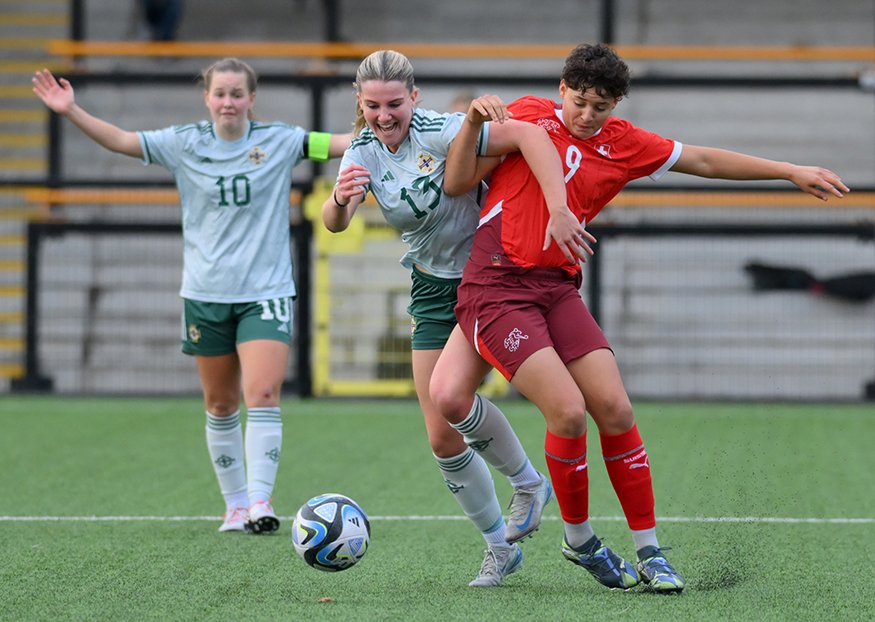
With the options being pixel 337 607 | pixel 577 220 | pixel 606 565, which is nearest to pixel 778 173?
pixel 577 220

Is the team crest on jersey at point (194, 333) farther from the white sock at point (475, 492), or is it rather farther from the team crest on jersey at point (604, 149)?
the team crest on jersey at point (604, 149)

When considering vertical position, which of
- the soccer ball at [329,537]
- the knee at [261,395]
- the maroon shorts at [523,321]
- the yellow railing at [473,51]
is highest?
the yellow railing at [473,51]

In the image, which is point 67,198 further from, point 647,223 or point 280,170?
point 280,170

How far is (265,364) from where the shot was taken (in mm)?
6020

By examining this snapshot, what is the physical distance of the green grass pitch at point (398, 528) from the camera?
4371 mm

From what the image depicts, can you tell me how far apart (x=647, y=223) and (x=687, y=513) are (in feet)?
20.0

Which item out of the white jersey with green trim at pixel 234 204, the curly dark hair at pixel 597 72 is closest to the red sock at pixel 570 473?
the curly dark hair at pixel 597 72

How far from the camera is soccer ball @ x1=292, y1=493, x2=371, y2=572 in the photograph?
4.62 m

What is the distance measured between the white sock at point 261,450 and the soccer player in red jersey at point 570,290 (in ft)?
5.07

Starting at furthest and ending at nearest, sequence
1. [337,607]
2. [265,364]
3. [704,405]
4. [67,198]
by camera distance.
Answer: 1. [67,198]
2. [704,405]
3. [265,364]
4. [337,607]

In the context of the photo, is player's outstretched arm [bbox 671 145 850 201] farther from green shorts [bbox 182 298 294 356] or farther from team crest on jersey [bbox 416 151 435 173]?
green shorts [bbox 182 298 294 356]

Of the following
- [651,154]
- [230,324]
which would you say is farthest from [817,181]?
[230,324]

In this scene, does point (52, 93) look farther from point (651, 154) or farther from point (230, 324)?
point (651, 154)

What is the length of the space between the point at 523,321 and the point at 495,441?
0.56 meters
